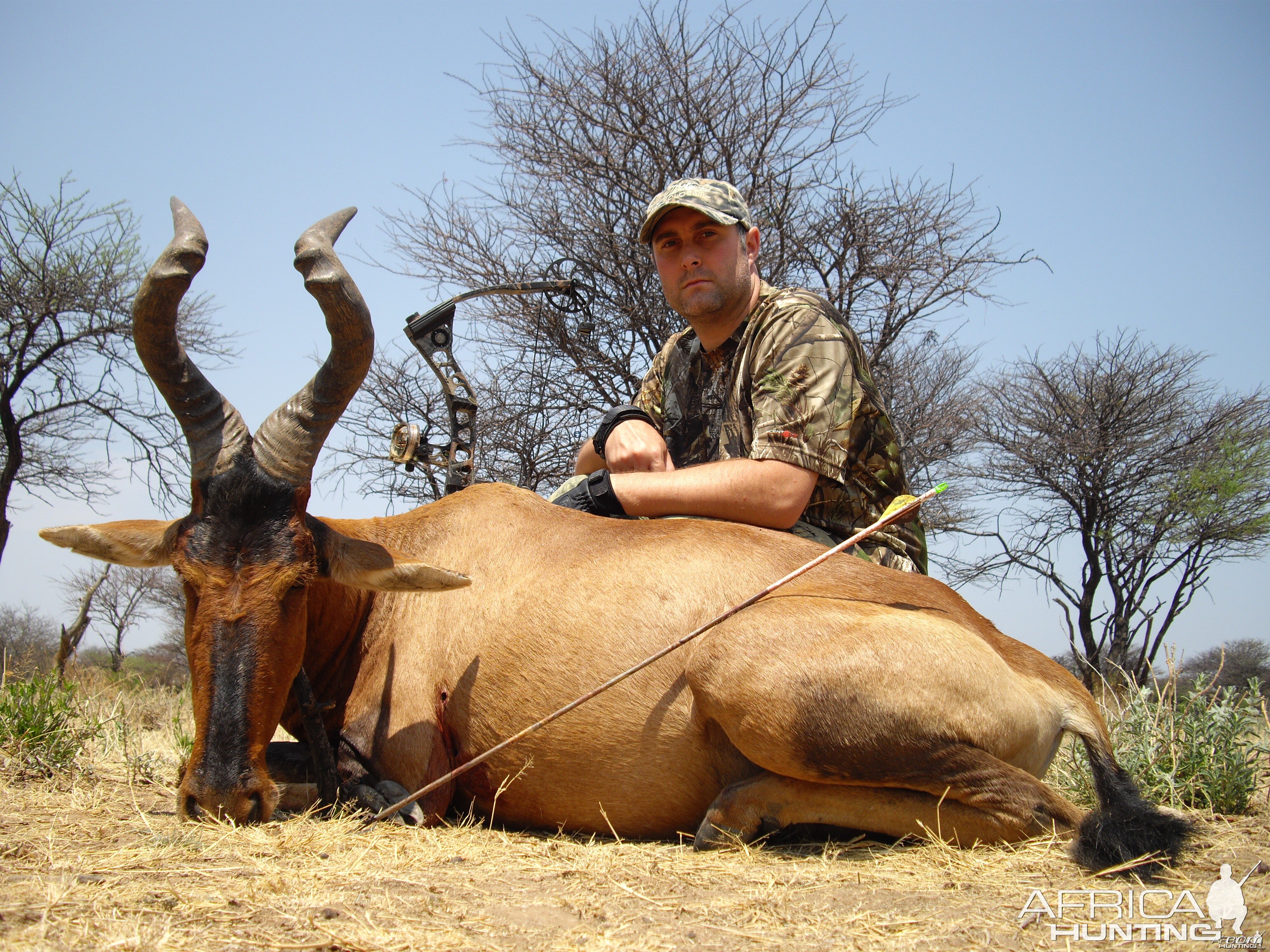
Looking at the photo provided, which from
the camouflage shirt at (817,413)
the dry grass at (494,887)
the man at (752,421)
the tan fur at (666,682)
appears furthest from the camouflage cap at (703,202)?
the dry grass at (494,887)

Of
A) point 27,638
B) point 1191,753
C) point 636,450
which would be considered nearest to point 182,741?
point 636,450

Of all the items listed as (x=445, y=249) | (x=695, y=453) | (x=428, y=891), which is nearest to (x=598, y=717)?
(x=428, y=891)

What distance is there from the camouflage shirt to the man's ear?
4.85ft

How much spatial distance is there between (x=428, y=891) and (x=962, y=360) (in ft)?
62.8

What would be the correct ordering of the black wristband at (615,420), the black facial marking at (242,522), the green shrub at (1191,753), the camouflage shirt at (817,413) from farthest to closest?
the black wristband at (615,420)
the camouflage shirt at (817,413)
the green shrub at (1191,753)
the black facial marking at (242,522)

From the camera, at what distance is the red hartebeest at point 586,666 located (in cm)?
327

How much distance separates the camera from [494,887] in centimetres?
278

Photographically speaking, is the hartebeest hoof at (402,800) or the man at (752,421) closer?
the hartebeest hoof at (402,800)

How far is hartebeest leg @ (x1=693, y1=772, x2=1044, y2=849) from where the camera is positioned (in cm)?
328

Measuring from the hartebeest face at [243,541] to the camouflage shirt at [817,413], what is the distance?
5.56 feet

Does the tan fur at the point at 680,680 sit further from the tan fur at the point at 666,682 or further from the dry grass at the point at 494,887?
the dry grass at the point at 494,887

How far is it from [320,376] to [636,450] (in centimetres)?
168

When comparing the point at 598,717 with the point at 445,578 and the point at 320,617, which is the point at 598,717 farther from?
the point at 320,617

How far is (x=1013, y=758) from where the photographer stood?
344 cm
